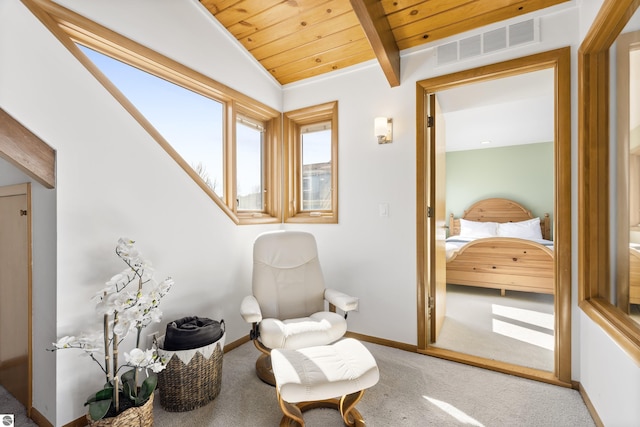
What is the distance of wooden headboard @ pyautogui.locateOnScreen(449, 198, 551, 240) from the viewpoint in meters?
5.45

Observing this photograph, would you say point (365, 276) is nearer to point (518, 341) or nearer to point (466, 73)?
point (518, 341)

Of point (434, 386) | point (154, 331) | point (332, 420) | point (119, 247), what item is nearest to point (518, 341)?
point (434, 386)

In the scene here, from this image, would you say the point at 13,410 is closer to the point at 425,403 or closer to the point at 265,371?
the point at 265,371

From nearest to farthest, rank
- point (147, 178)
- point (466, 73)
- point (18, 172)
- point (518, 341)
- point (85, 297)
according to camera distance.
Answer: point (85, 297), point (18, 172), point (147, 178), point (466, 73), point (518, 341)

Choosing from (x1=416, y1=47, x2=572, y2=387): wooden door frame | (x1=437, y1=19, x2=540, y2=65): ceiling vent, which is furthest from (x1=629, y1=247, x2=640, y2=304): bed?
(x1=437, y1=19, x2=540, y2=65): ceiling vent

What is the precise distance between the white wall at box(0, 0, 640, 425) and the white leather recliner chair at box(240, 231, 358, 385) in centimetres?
40

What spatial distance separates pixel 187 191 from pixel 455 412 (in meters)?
2.25

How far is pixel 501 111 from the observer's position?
3877 mm

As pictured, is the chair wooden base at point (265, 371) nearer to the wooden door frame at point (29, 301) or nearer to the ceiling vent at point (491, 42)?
the wooden door frame at point (29, 301)

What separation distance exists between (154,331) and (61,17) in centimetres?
189

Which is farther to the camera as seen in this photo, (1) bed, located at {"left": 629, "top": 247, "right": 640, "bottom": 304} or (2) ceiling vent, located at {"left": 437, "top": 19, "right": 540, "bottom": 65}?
(2) ceiling vent, located at {"left": 437, "top": 19, "right": 540, "bottom": 65}

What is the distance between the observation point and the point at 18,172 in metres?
1.77

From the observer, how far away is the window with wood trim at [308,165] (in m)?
3.13

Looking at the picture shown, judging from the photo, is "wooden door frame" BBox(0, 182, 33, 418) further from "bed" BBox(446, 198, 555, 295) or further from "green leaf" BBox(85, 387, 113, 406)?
"bed" BBox(446, 198, 555, 295)
